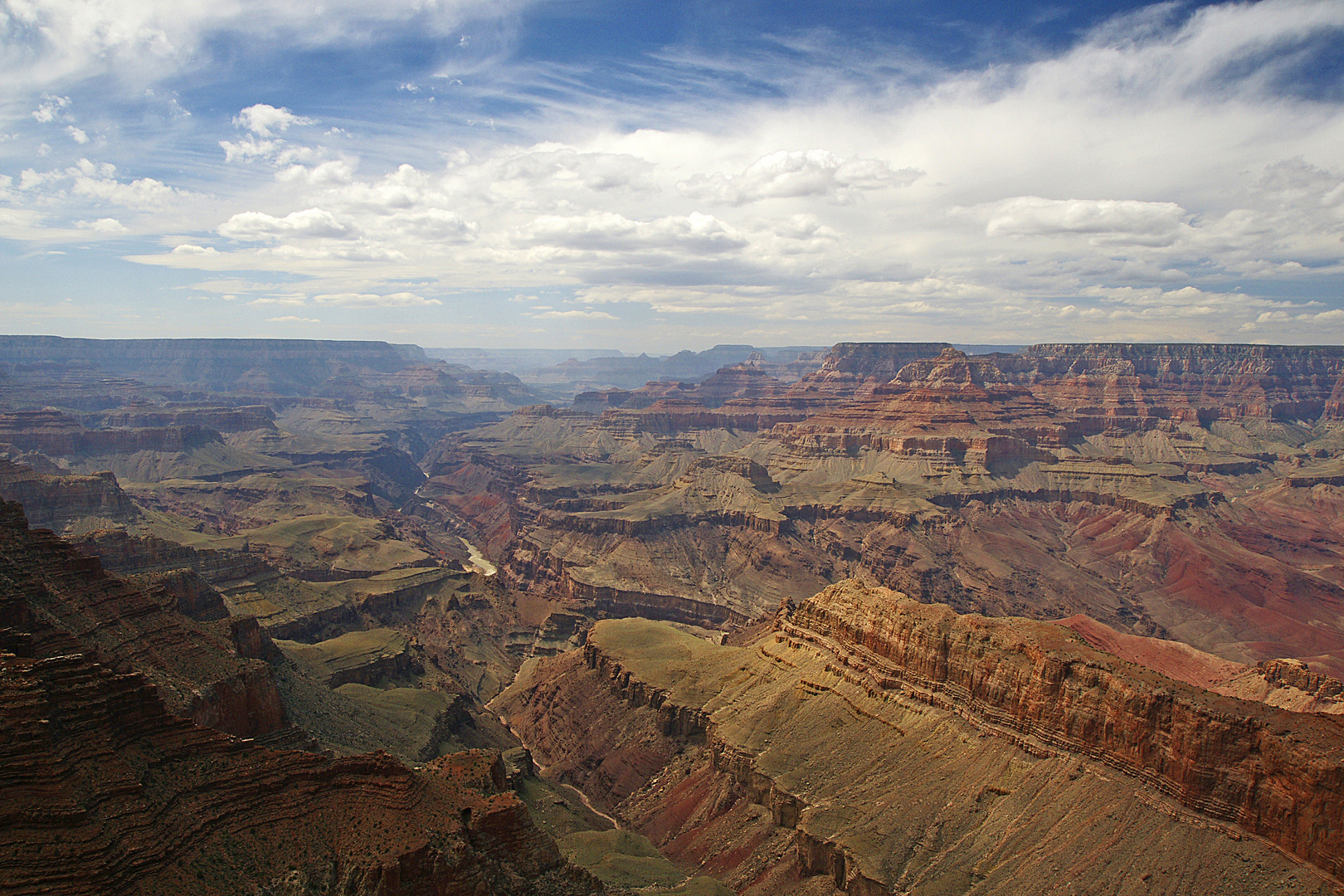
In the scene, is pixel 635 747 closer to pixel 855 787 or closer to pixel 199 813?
pixel 855 787

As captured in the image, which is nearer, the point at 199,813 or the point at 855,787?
the point at 199,813

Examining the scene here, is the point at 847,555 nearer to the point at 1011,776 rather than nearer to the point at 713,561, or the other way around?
the point at 713,561

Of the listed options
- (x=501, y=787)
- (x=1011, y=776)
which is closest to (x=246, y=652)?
(x=501, y=787)

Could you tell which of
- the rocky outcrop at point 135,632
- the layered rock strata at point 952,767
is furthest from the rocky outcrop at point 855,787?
the rocky outcrop at point 135,632

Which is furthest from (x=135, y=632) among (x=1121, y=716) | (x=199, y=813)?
(x=1121, y=716)

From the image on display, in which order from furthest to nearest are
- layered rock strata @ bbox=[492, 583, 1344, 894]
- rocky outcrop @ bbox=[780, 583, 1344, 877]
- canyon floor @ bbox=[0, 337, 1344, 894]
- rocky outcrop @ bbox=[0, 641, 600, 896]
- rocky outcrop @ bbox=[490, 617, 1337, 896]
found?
1. rocky outcrop @ bbox=[490, 617, 1337, 896]
2. layered rock strata @ bbox=[492, 583, 1344, 894]
3. rocky outcrop @ bbox=[780, 583, 1344, 877]
4. canyon floor @ bbox=[0, 337, 1344, 894]
5. rocky outcrop @ bbox=[0, 641, 600, 896]

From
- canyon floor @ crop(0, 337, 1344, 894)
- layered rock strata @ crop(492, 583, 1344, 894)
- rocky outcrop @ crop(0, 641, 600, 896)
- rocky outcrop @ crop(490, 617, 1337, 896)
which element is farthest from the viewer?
rocky outcrop @ crop(490, 617, 1337, 896)

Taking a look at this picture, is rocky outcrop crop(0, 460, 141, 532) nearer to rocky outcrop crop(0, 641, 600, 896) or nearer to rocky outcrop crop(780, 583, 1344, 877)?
rocky outcrop crop(0, 641, 600, 896)

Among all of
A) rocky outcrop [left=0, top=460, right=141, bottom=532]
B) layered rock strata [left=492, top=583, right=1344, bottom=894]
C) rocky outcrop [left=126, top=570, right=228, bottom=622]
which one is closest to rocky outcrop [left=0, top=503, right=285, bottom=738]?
rocky outcrop [left=126, top=570, right=228, bottom=622]

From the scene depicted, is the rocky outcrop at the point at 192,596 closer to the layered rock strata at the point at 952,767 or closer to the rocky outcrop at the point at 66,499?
the layered rock strata at the point at 952,767

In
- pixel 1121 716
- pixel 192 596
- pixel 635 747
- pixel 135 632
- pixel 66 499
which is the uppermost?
pixel 135 632

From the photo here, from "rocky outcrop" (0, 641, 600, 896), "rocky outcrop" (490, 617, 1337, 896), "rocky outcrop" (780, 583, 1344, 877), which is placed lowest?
"rocky outcrop" (490, 617, 1337, 896)
